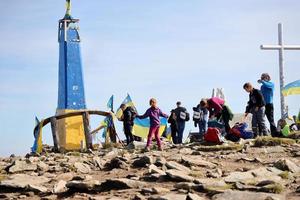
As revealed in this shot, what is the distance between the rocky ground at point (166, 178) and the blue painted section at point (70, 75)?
2335 cm

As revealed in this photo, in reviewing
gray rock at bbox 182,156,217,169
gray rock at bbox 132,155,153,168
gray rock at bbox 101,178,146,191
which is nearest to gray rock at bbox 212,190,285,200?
gray rock at bbox 101,178,146,191

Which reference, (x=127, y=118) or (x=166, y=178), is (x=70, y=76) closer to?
(x=127, y=118)

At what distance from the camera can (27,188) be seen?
A: 36.3 feet

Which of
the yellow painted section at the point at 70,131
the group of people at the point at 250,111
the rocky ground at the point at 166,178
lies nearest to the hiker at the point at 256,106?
the group of people at the point at 250,111

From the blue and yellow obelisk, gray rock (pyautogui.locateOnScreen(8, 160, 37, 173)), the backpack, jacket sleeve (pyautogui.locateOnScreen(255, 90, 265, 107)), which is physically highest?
the blue and yellow obelisk

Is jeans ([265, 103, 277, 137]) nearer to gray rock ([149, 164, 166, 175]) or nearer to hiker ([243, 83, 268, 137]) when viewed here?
hiker ([243, 83, 268, 137])

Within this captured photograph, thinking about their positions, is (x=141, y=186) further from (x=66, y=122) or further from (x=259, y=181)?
(x=66, y=122)

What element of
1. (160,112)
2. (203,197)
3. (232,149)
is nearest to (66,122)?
(160,112)

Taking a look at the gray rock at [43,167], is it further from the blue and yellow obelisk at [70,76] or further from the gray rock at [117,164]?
the blue and yellow obelisk at [70,76]

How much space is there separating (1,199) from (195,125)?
42.4ft

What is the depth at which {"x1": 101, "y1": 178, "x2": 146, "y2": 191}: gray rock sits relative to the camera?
33.8 ft

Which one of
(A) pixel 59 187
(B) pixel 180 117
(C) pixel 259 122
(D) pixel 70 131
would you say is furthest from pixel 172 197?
(D) pixel 70 131

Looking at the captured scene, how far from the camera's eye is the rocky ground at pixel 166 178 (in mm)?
9406

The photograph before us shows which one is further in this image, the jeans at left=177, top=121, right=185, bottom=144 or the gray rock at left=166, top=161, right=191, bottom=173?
the jeans at left=177, top=121, right=185, bottom=144
